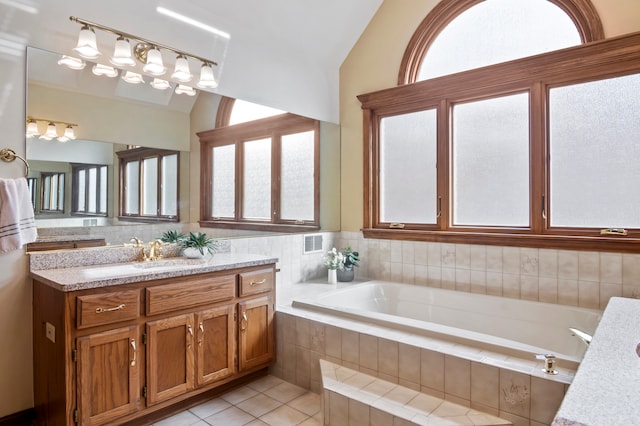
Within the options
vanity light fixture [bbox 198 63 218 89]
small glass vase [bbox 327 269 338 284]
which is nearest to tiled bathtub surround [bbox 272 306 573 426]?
small glass vase [bbox 327 269 338 284]

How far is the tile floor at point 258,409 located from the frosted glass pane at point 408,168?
179 cm

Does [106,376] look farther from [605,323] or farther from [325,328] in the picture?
[605,323]

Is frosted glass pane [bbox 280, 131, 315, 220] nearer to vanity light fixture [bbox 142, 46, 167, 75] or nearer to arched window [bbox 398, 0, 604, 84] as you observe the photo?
arched window [bbox 398, 0, 604, 84]

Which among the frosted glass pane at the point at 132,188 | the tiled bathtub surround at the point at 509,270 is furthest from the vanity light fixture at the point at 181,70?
the tiled bathtub surround at the point at 509,270

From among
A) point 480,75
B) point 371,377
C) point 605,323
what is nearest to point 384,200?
point 480,75

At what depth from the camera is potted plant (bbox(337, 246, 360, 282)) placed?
3.67 m

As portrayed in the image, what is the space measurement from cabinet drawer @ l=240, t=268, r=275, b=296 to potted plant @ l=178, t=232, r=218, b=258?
37 cm

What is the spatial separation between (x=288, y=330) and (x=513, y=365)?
1.44 meters

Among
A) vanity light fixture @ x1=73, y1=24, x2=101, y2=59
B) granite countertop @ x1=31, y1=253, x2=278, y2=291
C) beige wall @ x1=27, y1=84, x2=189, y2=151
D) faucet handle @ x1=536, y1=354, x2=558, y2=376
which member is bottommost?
faucet handle @ x1=536, y1=354, x2=558, y2=376

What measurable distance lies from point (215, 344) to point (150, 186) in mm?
1187

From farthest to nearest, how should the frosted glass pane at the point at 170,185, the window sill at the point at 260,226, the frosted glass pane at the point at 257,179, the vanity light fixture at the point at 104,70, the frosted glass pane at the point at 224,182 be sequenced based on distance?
the frosted glass pane at the point at 257,179 → the frosted glass pane at the point at 224,182 → the window sill at the point at 260,226 → the frosted glass pane at the point at 170,185 → the vanity light fixture at the point at 104,70

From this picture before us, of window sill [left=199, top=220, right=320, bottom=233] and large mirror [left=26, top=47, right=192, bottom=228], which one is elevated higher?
large mirror [left=26, top=47, right=192, bottom=228]

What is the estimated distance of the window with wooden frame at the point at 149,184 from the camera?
2.69 metres

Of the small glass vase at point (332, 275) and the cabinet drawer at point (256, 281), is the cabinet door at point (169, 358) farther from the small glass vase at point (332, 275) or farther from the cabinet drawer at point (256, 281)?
the small glass vase at point (332, 275)
